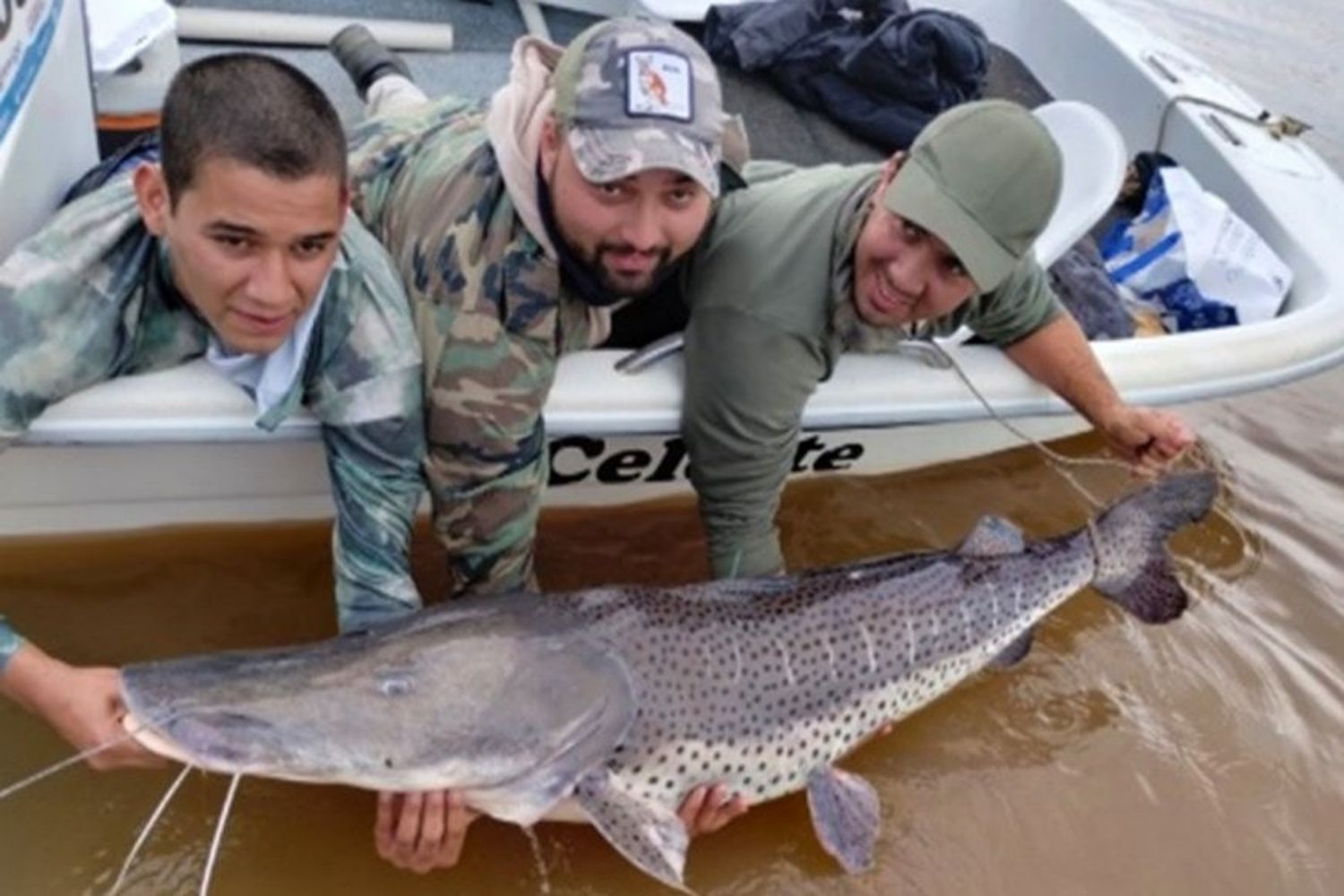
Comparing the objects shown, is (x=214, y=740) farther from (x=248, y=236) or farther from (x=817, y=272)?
(x=817, y=272)

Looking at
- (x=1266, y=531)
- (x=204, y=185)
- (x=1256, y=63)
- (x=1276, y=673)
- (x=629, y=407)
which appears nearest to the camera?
(x=204, y=185)

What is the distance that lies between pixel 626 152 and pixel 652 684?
3.65 feet

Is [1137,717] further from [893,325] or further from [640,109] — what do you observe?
[640,109]

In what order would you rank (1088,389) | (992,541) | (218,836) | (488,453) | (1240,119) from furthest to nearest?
(1240,119), (1088,389), (992,541), (488,453), (218,836)

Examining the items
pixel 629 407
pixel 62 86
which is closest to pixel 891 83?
pixel 629 407

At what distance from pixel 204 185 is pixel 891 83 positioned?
3.47 m

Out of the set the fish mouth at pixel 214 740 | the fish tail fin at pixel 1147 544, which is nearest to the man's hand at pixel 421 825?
the fish mouth at pixel 214 740

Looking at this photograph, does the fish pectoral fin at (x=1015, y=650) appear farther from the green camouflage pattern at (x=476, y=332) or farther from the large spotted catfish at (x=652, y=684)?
the green camouflage pattern at (x=476, y=332)

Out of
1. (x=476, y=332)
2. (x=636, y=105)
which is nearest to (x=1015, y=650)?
(x=476, y=332)

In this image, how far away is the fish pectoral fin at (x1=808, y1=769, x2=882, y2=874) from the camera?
3.17 metres

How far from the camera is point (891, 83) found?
17.5ft

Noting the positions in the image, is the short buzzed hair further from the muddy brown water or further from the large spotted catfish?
the muddy brown water

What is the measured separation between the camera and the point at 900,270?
322cm

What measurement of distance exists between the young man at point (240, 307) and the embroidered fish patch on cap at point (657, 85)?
2.02ft
